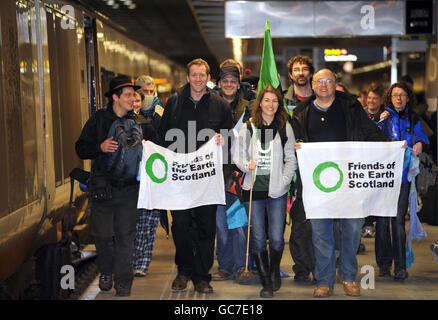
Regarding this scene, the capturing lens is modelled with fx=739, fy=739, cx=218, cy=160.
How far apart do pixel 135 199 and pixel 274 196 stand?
49.5 inches

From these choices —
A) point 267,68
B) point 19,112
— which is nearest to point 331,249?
point 267,68

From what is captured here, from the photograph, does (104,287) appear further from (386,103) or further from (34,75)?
(386,103)

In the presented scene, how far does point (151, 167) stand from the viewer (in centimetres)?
652

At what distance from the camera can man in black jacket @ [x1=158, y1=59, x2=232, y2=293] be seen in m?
6.48

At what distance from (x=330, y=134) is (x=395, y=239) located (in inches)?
57.3

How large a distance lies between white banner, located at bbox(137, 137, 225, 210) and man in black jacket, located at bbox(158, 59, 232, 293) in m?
0.08

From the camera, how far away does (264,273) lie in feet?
20.8

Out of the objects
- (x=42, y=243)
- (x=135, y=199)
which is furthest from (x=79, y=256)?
(x=135, y=199)

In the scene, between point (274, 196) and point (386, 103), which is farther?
point (386, 103)

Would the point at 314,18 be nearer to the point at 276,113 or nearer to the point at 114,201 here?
the point at 276,113

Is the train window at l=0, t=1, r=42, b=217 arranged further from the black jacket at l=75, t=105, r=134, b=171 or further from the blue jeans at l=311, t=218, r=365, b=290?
the blue jeans at l=311, t=218, r=365, b=290

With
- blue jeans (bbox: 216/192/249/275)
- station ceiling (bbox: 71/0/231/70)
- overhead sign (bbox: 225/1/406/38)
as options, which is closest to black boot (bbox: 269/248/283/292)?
blue jeans (bbox: 216/192/249/275)
